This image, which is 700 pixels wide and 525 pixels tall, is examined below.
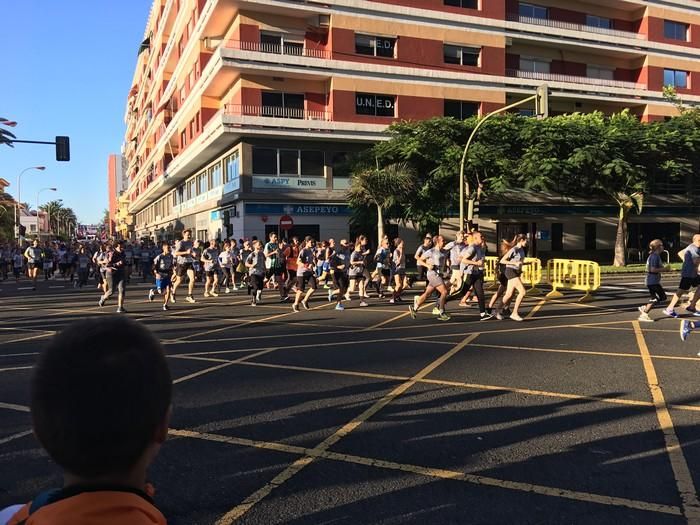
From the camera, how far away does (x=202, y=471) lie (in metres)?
3.95

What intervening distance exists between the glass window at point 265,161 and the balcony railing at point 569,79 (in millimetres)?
14525

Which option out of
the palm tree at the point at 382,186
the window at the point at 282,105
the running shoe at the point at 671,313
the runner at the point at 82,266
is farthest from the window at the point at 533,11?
the runner at the point at 82,266

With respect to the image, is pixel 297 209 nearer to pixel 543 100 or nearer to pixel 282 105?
pixel 282 105

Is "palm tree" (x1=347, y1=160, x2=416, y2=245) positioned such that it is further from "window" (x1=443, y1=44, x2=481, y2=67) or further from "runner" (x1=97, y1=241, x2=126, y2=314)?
"runner" (x1=97, y1=241, x2=126, y2=314)

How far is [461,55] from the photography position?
1200 inches

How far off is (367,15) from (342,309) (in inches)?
806

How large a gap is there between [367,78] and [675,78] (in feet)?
71.1

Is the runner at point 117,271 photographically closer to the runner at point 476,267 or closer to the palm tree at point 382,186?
the runner at point 476,267

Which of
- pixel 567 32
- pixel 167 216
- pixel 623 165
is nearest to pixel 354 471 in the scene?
pixel 623 165

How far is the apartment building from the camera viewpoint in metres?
27.4

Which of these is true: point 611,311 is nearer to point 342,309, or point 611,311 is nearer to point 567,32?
point 342,309

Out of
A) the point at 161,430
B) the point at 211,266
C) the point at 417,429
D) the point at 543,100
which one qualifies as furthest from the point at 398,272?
the point at 161,430

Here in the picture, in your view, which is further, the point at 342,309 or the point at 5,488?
the point at 342,309

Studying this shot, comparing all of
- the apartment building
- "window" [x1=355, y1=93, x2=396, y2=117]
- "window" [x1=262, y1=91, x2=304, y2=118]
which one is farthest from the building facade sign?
"window" [x1=355, y1=93, x2=396, y2=117]
